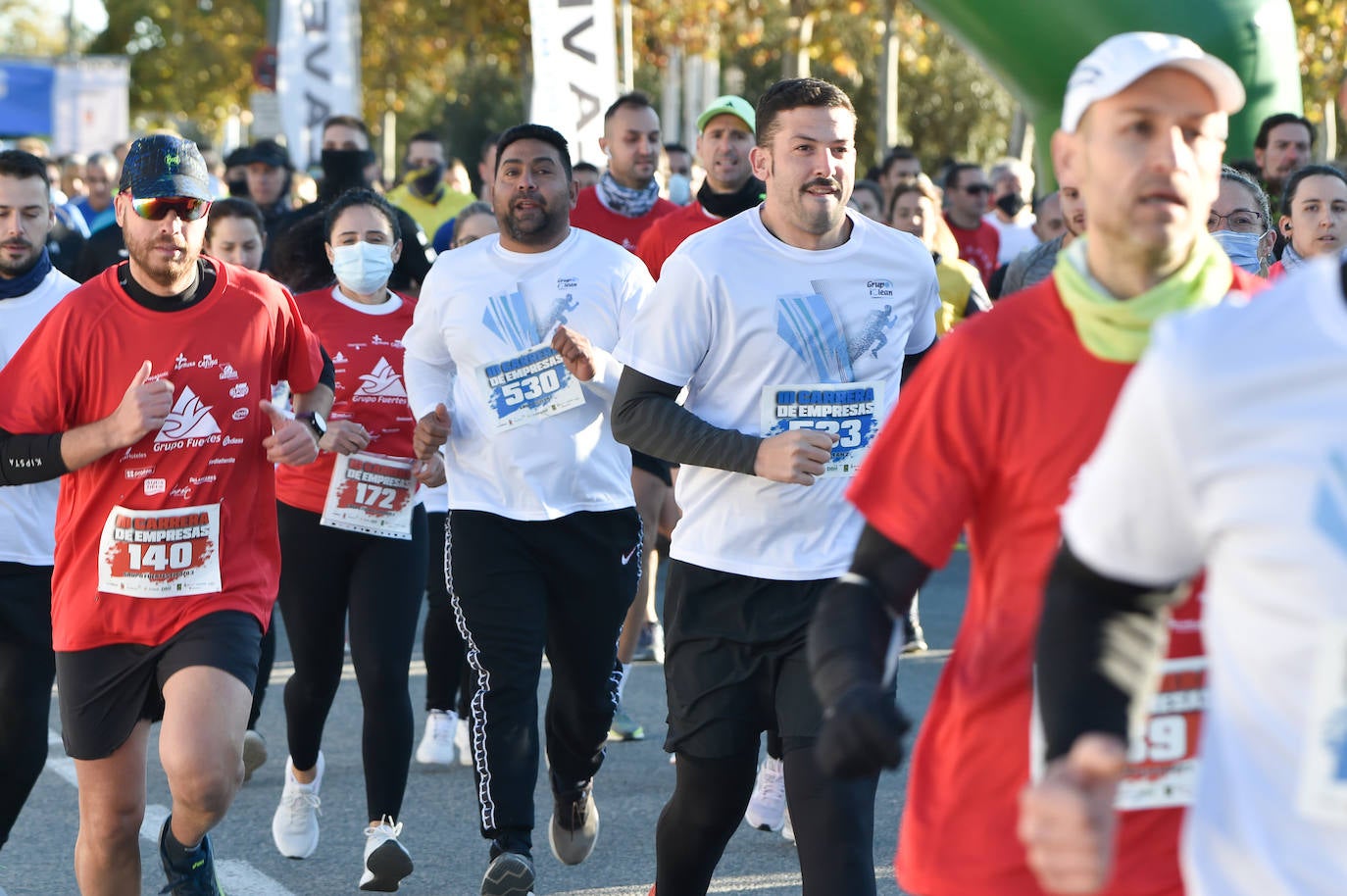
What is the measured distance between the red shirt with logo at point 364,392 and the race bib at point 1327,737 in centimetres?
450

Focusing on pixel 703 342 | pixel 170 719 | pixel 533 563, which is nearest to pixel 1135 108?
pixel 703 342

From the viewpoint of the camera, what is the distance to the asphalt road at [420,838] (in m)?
5.78

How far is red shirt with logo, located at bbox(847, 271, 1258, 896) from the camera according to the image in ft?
8.68

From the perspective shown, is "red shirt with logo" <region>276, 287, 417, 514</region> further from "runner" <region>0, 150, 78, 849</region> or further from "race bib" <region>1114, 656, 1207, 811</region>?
"race bib" <region>1114, 656, 1207, 811</region>

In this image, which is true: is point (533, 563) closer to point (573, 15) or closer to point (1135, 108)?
point (1135, 108)

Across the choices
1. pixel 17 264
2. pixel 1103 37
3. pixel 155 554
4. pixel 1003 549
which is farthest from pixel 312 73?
pixel 1003 549

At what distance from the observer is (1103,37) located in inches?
458

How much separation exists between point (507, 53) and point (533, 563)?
97.6 ft

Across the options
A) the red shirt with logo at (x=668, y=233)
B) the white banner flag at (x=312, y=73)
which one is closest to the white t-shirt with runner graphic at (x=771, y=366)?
the red shirt with logo at (x=668, y=233)

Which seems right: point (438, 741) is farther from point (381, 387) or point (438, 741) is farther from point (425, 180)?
point (425, 180)

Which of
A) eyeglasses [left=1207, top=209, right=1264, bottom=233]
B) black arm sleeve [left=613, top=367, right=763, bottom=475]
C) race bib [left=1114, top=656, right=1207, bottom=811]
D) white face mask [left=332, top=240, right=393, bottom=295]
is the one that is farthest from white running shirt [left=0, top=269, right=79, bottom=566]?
eyeglasses [left=1207, top=209, right=1264, bottom=233]

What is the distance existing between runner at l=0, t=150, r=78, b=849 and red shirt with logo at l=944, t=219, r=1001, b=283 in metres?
8.19

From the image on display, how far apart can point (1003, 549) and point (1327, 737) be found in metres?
0.73

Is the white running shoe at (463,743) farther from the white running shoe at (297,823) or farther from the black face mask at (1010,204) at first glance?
the black face mask at (1010,204)
